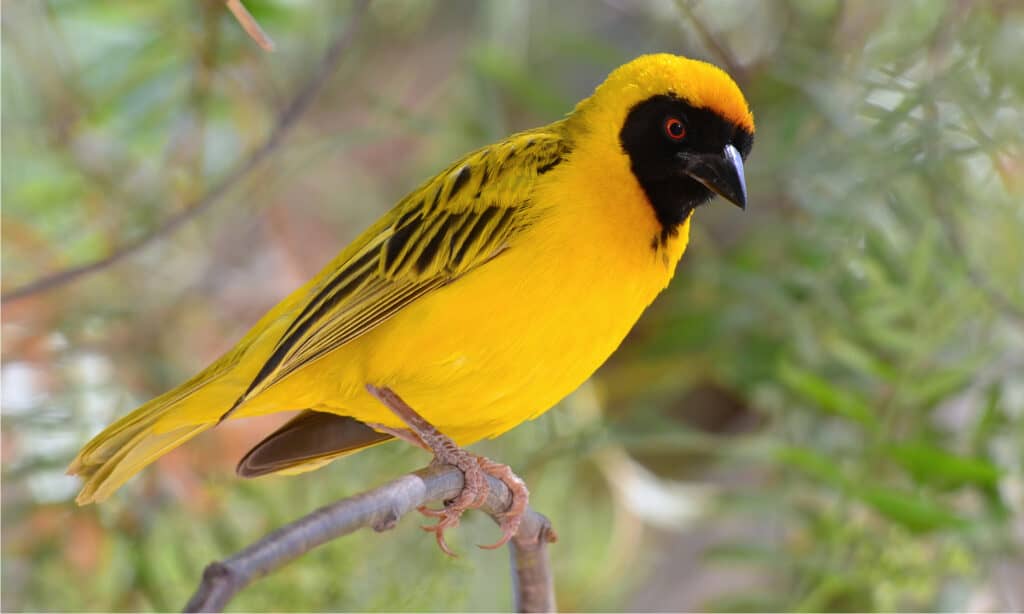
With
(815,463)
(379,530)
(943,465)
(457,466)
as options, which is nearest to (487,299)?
(457,466)

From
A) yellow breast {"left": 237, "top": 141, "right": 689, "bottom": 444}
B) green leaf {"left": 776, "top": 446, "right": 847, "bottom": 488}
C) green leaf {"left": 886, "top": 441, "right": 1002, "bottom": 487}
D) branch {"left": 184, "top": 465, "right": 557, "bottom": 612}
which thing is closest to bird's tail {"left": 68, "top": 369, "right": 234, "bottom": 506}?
yellow breast {"left": 237, "top": 141, "right": 689, "bottom": 444}

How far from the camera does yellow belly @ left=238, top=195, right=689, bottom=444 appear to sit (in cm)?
226

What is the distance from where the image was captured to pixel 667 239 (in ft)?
7.95

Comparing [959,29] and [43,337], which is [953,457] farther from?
[43,337]

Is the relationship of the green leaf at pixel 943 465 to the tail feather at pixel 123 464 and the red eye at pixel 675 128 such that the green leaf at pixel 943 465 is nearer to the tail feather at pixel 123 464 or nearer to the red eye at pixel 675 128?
the red eye at pixel 675 128

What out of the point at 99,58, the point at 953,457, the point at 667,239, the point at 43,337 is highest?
the point at 99,58

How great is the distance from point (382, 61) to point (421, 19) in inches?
12.0

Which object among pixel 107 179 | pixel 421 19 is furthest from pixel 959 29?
pixel 107 179

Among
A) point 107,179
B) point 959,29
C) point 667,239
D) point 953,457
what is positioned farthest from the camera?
point 107,179

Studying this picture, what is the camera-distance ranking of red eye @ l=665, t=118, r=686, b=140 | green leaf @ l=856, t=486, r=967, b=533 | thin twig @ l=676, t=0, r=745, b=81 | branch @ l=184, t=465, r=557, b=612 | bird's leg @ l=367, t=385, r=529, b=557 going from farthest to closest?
thin twig @ l=676, t=0, r=745, b=81 → green leaf @ l=856, t=486, r=967, b=533 → red eye @ l=665, t=118, r=686, b=140 → bird's leg @ l=367, t=385, r=529, b=557 → branch @ l=184, t=465, r=557, b=612

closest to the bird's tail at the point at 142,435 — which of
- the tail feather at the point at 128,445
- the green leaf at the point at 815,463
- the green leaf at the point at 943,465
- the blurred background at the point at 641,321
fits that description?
the tail feather at the point at 128,445

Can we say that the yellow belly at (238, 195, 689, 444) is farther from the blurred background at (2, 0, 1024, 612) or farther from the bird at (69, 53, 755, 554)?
the blurred background at (2, 0, 1024, 612)

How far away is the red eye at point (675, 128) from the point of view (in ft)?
8.16

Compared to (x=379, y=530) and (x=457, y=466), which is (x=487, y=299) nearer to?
(x=457, y=466)
